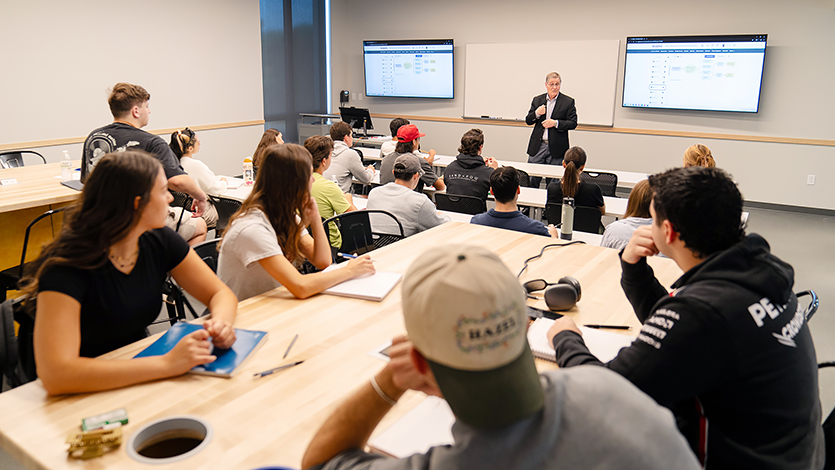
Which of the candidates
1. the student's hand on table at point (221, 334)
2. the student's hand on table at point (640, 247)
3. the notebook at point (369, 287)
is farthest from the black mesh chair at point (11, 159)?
the student's hand on table at point (640, 247)

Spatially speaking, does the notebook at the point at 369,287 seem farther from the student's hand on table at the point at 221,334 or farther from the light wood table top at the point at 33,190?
the light wood table top at the point at 33,190

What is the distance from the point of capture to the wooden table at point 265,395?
1.12 m

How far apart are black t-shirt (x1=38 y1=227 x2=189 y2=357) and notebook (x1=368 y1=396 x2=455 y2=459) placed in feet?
2.96

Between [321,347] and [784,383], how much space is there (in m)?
1.12

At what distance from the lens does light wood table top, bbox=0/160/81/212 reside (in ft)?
10.8

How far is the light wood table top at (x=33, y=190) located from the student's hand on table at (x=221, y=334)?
6.70ft

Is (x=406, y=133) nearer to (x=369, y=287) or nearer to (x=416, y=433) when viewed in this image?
(x=369, y=287)

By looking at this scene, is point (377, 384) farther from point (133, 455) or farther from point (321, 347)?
point (321, 347)

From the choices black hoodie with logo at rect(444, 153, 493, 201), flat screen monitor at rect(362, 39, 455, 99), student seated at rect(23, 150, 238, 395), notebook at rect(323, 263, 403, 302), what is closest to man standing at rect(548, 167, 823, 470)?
notebook at rect(323, 263, 403, 302)

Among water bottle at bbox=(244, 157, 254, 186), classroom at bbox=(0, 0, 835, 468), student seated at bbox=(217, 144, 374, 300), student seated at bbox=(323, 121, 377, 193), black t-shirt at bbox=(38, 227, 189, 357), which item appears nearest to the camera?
black t-shirt at bbox=(38, 227, 189, 357)

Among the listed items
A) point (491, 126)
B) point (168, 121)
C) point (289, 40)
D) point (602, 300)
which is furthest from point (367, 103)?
point (602, 300)

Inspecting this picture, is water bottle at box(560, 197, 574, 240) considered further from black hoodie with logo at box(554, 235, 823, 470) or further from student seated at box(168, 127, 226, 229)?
student seated at box(168, 127, 226, 229)

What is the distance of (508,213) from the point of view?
302 centimetres

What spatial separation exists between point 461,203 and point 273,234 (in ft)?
7.52
